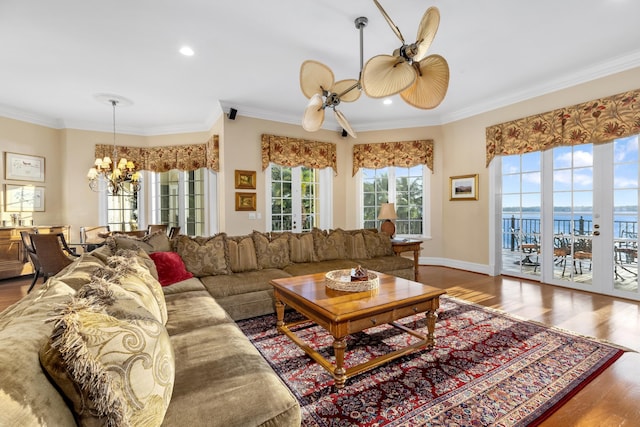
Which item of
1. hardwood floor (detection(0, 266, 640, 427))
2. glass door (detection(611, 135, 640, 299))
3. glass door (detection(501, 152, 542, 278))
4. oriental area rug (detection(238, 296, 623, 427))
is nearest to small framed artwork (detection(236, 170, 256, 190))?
oriental area rug (detection(238, 296, 623, 427))

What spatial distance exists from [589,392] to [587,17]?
3.29 m

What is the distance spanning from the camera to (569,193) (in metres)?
4.26

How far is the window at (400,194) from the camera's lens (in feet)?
19.9

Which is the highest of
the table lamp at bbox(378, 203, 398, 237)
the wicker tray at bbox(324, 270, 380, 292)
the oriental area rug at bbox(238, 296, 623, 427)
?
the table lamp at bbox(378, 203, 398, 237)

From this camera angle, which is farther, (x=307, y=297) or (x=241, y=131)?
(x=241, y=131)

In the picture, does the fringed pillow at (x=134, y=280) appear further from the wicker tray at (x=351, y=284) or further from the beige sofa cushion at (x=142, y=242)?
the wicker tray at (x=351, y=284)

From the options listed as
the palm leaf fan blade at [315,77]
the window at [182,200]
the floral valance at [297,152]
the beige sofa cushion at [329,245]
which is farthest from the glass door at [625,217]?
the window at [182,200]

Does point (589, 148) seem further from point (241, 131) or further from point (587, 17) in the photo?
point (241, 131)

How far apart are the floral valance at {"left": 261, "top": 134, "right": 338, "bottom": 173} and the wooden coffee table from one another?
3162 mm

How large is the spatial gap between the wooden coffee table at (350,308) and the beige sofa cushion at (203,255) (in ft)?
3.11

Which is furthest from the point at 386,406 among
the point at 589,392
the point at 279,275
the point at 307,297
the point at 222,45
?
the point at 222,45

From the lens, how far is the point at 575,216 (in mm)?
4207

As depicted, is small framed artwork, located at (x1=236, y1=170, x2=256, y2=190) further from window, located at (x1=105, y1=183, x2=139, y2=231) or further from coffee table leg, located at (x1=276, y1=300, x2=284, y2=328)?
coffee table leg, located at (x1=276, y1=300, x2=284, y2=328)

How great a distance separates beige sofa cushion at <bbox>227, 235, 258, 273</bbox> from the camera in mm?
3430
